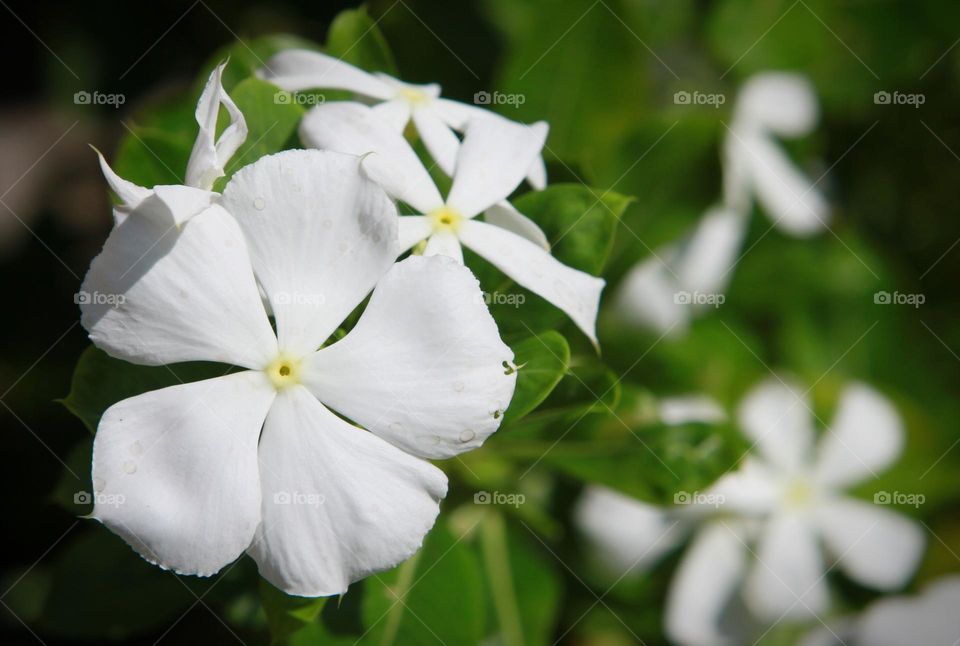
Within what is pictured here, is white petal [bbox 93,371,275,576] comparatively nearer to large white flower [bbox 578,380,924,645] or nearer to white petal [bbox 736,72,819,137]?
large white flower [bbox 578,380,924,645]

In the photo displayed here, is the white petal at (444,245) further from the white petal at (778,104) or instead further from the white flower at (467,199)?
the white petal at (778,104)

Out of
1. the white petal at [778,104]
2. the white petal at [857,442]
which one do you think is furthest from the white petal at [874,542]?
the white petal at [778,104]

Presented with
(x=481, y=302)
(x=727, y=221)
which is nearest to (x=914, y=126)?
(x=727, y=221)

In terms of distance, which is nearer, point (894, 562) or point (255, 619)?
point (255, 619)

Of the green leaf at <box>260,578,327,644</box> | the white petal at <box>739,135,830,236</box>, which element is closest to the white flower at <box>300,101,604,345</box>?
the green leaf at <box>260,578,327,644</box>

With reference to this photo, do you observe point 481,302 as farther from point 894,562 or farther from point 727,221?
point 894,562
